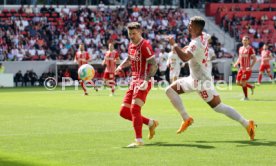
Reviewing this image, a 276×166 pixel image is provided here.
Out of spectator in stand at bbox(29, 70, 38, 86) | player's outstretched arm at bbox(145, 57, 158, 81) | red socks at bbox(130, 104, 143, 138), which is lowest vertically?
spectator in stand at bbox(29, 70, 38, 86)

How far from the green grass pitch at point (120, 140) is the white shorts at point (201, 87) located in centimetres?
83

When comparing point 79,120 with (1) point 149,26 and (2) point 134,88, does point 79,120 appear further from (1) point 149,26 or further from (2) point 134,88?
(1) point 149,26

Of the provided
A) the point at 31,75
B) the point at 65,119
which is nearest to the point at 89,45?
the point at 31,75

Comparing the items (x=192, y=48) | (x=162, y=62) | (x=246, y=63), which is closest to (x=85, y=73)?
(x=246, y=63)

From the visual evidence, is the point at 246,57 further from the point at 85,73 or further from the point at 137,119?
the point at 137,119

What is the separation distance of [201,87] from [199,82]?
0.14 m

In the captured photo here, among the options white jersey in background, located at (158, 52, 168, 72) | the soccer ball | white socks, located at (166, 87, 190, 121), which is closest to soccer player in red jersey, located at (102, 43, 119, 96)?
the soccer ball

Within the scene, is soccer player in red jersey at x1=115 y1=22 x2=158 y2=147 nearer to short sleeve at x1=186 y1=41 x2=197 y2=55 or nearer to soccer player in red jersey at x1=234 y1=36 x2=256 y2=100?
short sleeve at x1=186 y1=41 x2=197 y2=55

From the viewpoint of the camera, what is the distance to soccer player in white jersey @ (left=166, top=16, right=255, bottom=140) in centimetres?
1298

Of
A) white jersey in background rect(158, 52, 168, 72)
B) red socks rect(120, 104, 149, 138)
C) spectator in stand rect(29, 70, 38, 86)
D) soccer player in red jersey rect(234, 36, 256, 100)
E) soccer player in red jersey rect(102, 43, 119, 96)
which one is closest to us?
red socks rect(120, 104, 149, 138)

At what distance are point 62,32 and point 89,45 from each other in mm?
2063

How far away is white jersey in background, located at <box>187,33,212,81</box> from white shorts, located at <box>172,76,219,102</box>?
107mm

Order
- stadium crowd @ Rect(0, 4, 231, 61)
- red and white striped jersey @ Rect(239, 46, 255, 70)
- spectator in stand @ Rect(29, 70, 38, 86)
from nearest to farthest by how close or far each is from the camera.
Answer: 1. red and white striped jersey @ Rect(239, 46, 255, 70)
2. spectator in stand @ Rect(29, 70, 38, 86)
3. stadium crowd @ Rect(0, 4, 231, 61)

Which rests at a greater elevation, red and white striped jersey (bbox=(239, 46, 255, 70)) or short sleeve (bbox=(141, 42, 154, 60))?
short sleeve (bbox=(141, 42, 154, 60))
